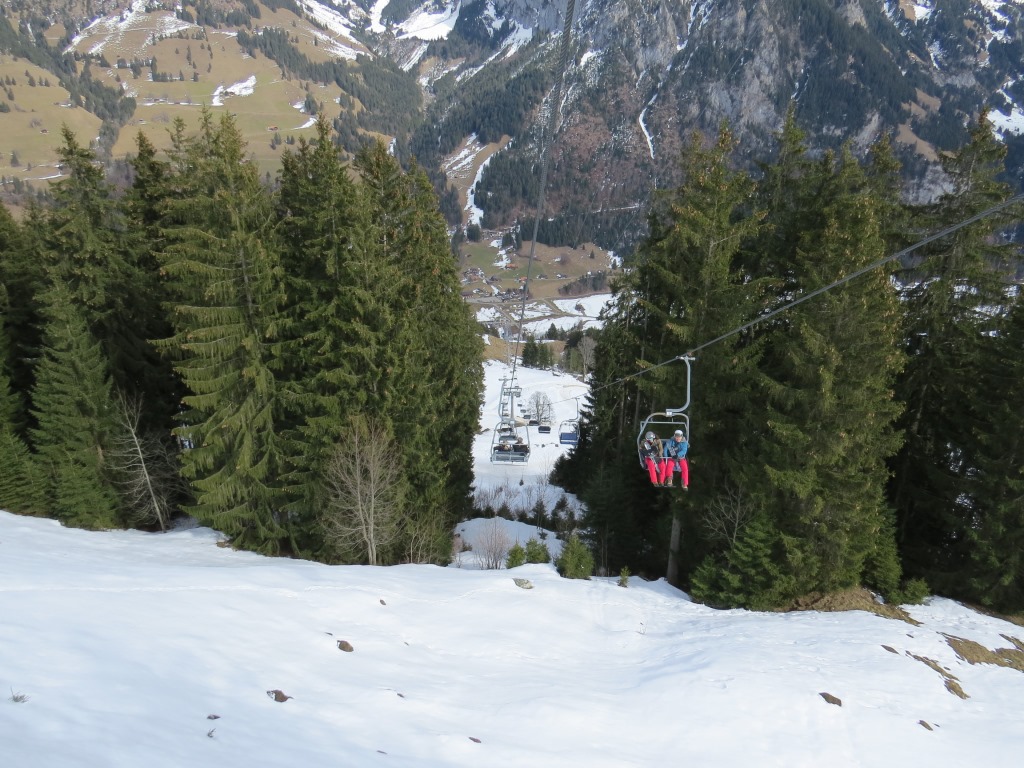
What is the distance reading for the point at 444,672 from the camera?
10.7m

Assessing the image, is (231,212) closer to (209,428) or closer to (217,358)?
(217,358)

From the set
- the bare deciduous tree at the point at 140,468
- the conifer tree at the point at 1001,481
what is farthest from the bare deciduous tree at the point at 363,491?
the conifer tree at the point at 1001,481

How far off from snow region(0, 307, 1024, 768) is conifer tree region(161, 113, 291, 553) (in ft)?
7.59

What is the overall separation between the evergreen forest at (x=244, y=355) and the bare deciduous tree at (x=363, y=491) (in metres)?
0.07

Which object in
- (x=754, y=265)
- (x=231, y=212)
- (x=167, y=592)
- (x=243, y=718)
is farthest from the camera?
(x=754, y=265)

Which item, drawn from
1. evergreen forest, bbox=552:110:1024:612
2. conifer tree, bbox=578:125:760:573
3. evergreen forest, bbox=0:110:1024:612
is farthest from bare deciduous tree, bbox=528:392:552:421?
evergreen forest, bbox=552:110:1024:612

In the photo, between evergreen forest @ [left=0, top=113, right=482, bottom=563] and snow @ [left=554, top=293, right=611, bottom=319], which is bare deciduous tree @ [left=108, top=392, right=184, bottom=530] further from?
snow @ [left=554, top=293, right=611, bottom=319]

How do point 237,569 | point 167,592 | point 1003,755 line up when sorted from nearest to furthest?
point 1003,755 < point 167,592 < point 237,569

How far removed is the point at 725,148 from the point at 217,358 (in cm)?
1731

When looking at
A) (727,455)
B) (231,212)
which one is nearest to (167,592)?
(231,212)

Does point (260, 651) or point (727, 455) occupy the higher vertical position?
point (727, 455)

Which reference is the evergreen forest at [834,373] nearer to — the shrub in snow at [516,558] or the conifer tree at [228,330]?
the shrub in snow at [516,558]

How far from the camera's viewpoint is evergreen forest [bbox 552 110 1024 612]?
15188 millimetres

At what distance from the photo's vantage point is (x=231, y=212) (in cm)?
1609
